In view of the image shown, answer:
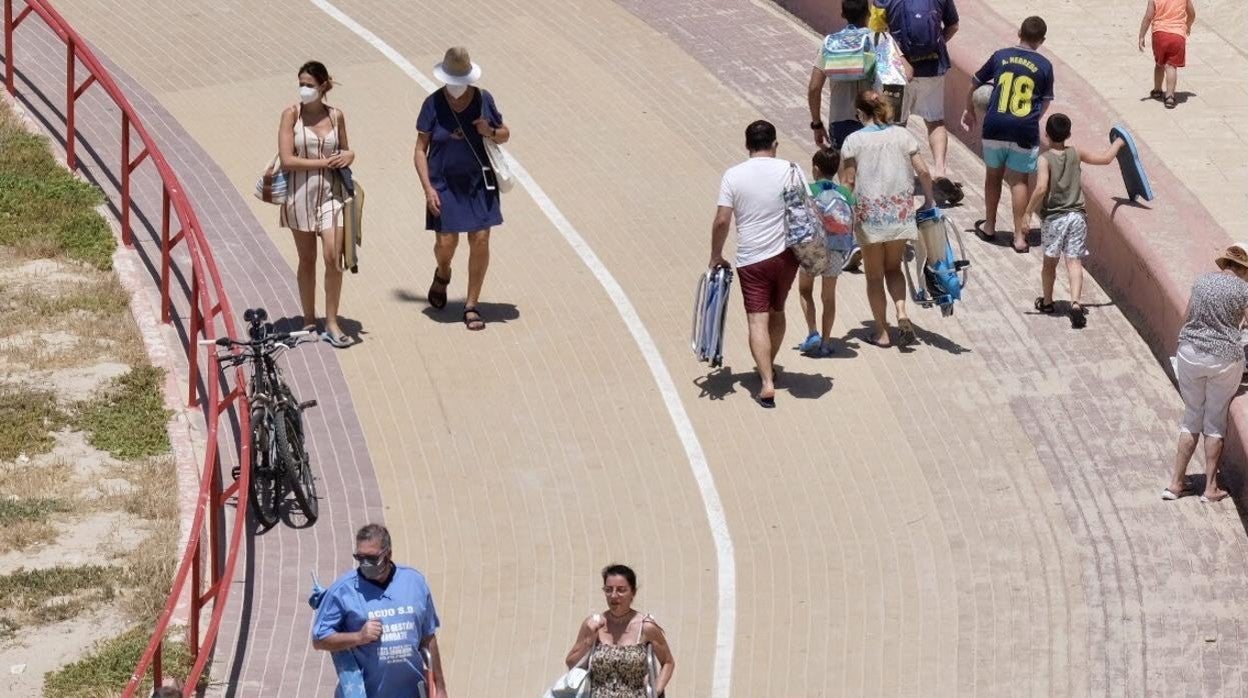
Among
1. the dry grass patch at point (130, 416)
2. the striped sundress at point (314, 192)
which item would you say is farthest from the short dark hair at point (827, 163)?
the dry grass patch at point (130, 416)

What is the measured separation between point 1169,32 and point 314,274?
27.3 ft

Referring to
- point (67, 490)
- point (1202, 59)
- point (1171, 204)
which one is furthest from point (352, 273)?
point (1202, 59)

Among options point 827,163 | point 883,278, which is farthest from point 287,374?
point 883,278

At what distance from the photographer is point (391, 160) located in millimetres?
19141

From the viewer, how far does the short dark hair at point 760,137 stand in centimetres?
1506

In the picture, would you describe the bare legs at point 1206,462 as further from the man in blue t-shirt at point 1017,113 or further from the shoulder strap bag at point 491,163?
the shoulder strap bag at point 491,163

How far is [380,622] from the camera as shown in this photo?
10.8 meters

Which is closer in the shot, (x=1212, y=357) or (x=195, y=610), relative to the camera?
(x=195, y=610)

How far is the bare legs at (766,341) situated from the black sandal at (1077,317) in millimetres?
2292

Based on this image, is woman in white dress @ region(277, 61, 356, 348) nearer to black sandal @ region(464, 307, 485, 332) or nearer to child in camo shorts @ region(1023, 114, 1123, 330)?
black sandal @ region(464, 307, 485, 332)

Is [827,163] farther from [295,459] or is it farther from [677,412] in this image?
[295,459]

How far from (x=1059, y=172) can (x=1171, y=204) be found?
125 centimetres

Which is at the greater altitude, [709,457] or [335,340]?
[335,340]

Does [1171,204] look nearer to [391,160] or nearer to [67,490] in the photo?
[391,160]
